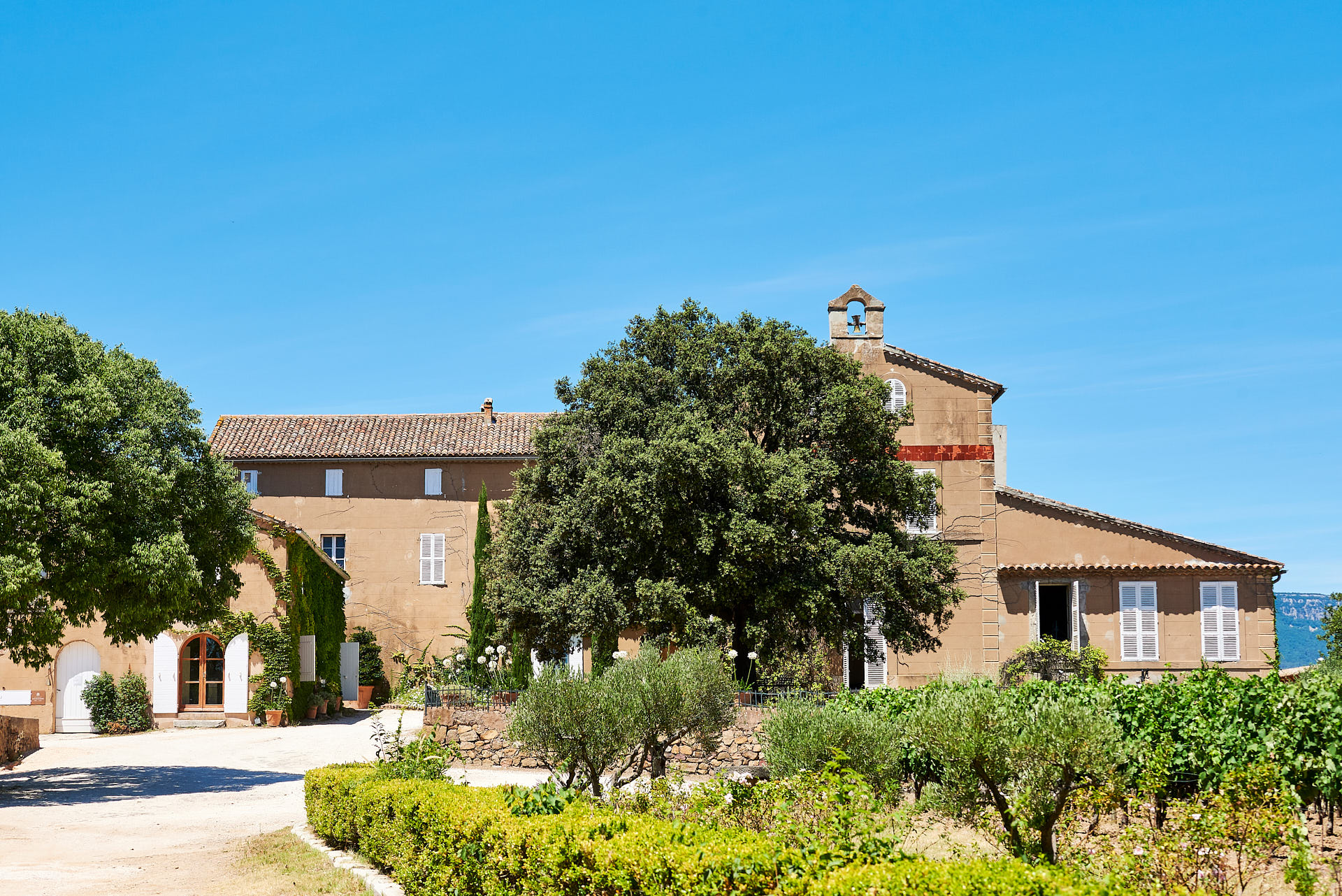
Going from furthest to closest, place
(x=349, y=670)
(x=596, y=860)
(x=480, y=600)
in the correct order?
(x=349, y=670), (x=480, y=600), (x=596, y=860)

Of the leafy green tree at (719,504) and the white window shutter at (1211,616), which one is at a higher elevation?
the leafy green tree at (719,504)

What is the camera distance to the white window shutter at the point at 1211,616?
29.8 meters

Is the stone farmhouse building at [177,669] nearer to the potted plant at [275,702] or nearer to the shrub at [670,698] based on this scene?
the potted plant at [275,702]

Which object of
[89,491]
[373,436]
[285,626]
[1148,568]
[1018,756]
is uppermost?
[373,436]

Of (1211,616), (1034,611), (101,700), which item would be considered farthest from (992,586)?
(101,700)

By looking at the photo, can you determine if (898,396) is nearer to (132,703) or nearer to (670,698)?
(670,698)

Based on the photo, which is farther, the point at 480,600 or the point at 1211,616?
the point at 480,600

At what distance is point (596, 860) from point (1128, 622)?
1021 inches

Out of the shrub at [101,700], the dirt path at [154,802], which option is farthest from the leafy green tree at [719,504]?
the shrub at [101,700]

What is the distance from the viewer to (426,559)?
3769 centimetres

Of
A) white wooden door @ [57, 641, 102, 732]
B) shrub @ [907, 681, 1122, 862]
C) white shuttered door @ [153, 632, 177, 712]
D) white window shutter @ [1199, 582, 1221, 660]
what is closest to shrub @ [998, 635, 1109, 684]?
white window shutter @ [1199, 582, 1221, 660]

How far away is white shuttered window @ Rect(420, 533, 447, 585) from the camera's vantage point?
37.6 metres

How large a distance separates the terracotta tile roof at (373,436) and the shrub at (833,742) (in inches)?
1027

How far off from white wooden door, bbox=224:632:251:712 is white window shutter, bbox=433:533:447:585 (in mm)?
9032
